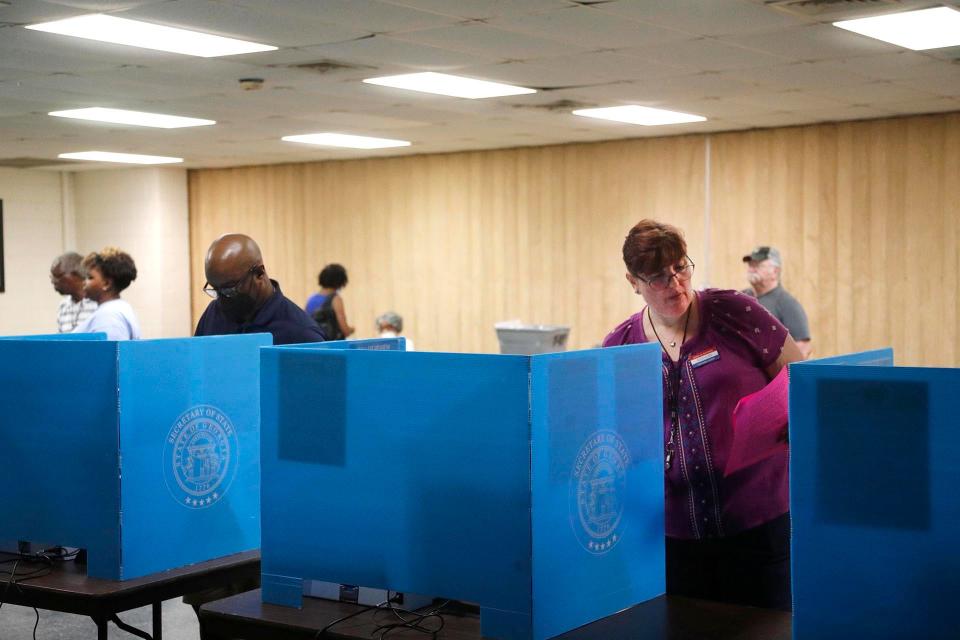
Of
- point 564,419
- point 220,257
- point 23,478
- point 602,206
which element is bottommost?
point 23,478

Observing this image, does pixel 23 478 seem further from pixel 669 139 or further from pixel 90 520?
pixel 669 139

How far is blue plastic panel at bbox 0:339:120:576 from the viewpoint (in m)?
2.28

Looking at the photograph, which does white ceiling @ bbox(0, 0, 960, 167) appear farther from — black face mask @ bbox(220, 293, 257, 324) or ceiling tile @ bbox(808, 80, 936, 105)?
black face mask @ bbox(220, 293, 257, 324)

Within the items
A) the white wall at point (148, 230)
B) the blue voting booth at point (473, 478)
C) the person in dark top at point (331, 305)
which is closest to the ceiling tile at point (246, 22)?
the blue voting booth at point (473, 478)

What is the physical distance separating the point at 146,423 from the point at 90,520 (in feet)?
0.75

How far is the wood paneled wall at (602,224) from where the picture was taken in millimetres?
8336

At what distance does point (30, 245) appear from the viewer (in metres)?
12.3

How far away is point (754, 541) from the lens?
266cm

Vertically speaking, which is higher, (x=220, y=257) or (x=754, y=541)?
(x=220, y=257)

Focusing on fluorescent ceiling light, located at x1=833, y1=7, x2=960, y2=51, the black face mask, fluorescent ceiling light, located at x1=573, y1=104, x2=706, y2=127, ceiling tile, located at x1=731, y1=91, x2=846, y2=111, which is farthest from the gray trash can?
the black face mask

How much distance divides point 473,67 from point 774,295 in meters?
2.27

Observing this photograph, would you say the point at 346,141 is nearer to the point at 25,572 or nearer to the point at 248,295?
the point at 248,295

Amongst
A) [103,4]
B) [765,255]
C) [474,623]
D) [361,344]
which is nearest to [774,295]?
[765,255]

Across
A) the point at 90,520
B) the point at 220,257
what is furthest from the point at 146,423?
the point at 220,257
